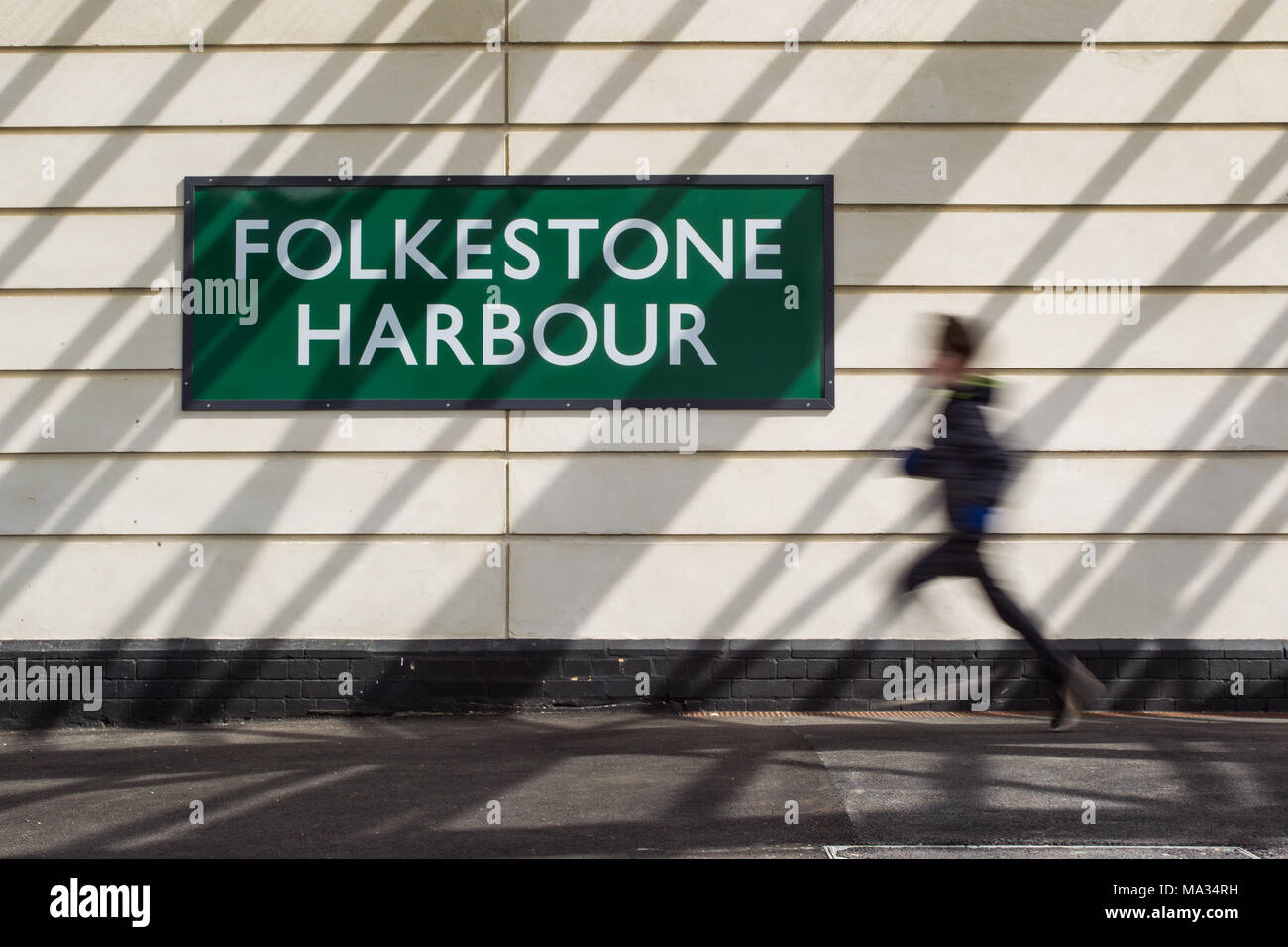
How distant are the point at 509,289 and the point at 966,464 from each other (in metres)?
3.14

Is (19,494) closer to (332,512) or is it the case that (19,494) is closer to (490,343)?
(332,512)

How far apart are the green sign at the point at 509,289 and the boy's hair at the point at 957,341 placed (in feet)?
4.20

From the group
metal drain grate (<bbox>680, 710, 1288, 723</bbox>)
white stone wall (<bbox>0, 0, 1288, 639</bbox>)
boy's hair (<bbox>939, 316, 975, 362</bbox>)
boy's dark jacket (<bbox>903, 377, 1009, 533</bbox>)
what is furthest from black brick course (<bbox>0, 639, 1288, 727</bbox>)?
boy's hair (<bbox>939, 316, 975, 362</bbox>)

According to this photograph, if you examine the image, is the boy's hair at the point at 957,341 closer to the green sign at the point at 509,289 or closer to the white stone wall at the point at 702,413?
the white stone wall at the point at 702,413

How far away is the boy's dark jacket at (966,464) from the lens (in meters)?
6.43

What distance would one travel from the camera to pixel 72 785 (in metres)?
6.05

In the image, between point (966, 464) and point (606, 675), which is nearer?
point (966, 464)

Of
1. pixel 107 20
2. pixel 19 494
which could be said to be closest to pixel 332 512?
pixel 19 494

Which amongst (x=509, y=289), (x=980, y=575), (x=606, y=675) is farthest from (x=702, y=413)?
(x=980, y=575)

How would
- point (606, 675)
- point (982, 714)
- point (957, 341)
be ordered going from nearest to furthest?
point (957, 341)
point (982, 714)
point (606, 675)

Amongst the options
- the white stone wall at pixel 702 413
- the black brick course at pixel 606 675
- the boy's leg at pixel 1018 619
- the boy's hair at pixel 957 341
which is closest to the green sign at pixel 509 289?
the white stone wall at pixel 702 413

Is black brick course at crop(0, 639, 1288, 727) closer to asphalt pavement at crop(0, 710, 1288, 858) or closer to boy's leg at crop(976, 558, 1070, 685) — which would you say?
asphalt pavement at crop(0, 710, 1288, 858)

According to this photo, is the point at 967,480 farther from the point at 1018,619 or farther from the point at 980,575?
the point at 1018,619

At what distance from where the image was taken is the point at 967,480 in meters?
6.43
